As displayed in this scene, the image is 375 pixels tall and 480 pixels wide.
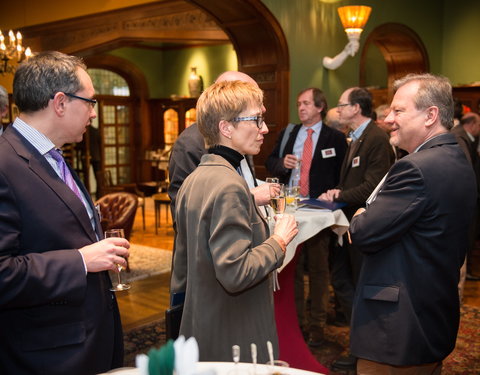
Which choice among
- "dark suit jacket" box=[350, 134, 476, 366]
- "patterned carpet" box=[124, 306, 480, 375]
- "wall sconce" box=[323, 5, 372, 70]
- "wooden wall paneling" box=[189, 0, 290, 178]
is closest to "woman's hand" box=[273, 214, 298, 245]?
"dark suit jacket" box=[350, 134, 476, 366]

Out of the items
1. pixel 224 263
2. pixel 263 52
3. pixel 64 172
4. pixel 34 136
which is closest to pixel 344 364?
pixel 224 263

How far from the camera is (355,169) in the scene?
3883 millimetres

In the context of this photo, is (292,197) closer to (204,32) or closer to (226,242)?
(226,242)

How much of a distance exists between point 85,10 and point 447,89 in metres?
8.25

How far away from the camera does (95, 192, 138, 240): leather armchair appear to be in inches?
223

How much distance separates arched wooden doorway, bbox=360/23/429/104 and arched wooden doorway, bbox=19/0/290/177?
1.97 metres

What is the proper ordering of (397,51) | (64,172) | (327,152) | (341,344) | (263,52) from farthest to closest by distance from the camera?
(397,51), (263,52), (327,152), (341,344), (64,172)

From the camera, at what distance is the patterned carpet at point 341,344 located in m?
3.49

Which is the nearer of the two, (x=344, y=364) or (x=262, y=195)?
(x=262, y=195)

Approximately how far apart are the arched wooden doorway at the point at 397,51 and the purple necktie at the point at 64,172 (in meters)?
6.32

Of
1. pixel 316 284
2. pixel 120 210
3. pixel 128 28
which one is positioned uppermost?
pixel 128 28

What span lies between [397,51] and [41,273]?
28.8ft

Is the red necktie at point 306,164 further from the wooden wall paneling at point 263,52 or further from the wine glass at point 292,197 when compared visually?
the wooden wall paneling at point 263,52

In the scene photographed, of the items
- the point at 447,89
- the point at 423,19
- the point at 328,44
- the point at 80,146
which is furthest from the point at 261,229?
the point at 80,146
